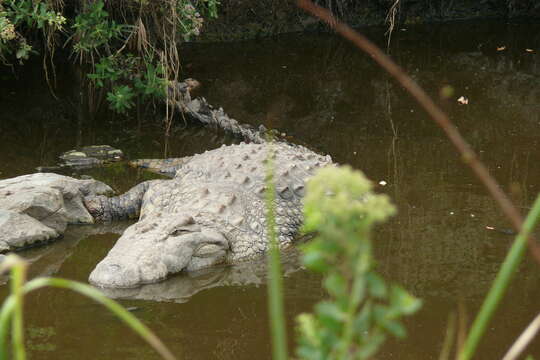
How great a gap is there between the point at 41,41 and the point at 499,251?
240 inches

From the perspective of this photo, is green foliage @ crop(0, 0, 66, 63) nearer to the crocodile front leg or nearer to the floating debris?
the crocodile front leg

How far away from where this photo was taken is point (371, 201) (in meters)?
1.33

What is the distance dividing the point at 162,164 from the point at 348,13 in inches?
250

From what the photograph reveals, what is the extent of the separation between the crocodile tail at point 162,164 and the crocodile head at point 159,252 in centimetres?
129

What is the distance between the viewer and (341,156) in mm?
6672

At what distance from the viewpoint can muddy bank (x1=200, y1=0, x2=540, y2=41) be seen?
36.4 feet

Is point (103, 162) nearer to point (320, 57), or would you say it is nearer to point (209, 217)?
point (209, 217)

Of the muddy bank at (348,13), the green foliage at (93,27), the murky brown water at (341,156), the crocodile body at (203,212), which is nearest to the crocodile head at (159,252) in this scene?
the crocodile body at (203,212)

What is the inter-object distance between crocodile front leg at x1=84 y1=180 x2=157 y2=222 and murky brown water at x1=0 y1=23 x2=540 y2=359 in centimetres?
13

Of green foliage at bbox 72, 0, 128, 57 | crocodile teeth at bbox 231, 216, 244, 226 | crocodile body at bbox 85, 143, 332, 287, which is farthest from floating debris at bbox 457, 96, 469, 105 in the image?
crocodile teeth at bbox 231, 216, 244, 226

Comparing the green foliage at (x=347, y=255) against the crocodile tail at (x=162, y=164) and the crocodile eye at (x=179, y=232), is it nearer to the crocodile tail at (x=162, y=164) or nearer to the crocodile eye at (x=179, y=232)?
the crocodile eye at (x=179, y=232)

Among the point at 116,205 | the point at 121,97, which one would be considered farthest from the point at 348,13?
the point at 116,205

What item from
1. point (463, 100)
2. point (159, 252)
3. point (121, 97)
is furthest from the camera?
point (463, 100)

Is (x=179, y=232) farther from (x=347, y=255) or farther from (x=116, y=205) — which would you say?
(x=347, y=255)
